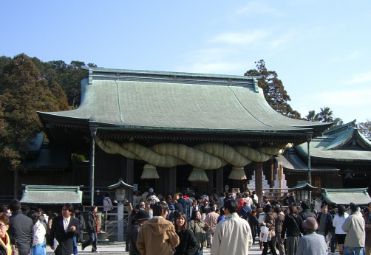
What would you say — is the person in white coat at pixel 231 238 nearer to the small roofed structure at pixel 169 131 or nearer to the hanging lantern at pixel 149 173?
the small roofed structure at pixel 169 131

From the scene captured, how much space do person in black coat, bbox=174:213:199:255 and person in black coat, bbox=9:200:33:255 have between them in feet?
11.0

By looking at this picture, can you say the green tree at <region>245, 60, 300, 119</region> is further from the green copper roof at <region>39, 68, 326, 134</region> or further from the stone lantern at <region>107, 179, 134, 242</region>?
the stone lantern at <region>107, 179, 134, 242</region>

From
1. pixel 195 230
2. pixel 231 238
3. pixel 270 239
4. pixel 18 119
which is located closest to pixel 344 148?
pixel 18 119

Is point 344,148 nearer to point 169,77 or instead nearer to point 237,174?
point 237,174

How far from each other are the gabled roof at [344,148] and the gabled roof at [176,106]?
13.5ft

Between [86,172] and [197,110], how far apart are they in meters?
5.84

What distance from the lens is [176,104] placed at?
2711 centimetres

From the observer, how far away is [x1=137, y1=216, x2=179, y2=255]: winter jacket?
8227 mm

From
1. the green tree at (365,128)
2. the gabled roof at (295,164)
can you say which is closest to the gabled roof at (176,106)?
the gabled roof at (295,164)

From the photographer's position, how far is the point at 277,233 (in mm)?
14953

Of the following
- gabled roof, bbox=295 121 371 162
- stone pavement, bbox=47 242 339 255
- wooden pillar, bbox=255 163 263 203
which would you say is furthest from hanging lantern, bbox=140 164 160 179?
gabled roof, bbox=295 121 371 162

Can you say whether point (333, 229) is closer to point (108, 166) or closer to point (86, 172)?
point (108, 166)

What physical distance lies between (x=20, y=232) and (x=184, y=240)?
3.53 metres

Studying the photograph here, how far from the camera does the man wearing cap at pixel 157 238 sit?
8.23 metres
